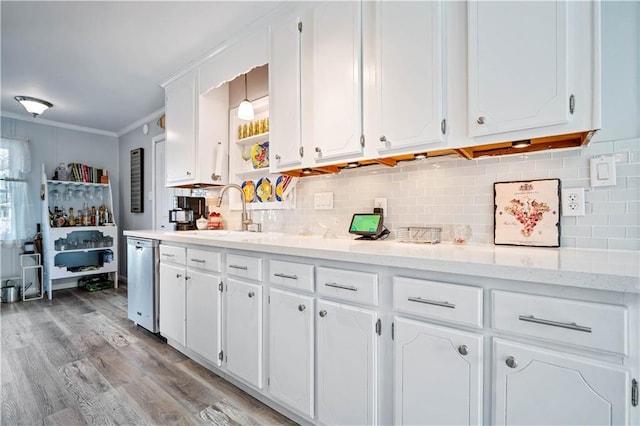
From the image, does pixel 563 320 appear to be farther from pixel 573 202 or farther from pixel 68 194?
pixel 68 194

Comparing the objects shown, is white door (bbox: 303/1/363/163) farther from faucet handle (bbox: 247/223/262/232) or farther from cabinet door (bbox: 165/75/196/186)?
cabinet door (bbox: 165/75/196/186)

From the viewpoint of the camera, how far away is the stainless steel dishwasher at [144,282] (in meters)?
2.76

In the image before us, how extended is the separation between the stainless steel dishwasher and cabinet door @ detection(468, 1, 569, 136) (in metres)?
2.69

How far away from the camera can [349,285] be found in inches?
54.7

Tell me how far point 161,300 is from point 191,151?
1373 millimetres

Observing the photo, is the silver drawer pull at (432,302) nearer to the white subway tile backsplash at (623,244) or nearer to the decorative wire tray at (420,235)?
the decorative wire tray at (420,235)

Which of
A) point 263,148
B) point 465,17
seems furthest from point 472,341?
point 263,148

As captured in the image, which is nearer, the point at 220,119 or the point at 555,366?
the point at 555,366

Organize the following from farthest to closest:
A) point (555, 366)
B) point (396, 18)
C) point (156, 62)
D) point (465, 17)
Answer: point (156, 62) → point (396, 18) → point (465, 17) → point (555, 366)

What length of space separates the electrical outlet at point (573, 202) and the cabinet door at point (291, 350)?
1262 mm

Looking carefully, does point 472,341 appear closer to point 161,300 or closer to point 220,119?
point 161,300

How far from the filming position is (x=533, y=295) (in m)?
0.98

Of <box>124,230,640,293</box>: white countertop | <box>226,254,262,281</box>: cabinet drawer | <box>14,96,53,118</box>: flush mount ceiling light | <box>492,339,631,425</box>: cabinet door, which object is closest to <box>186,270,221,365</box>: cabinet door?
<box>226,254,262,281</box>: cabinet drawer

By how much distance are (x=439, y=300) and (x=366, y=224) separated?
0.85 meters
